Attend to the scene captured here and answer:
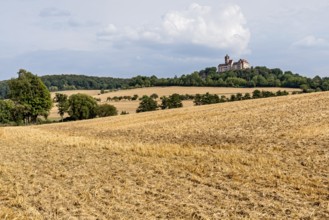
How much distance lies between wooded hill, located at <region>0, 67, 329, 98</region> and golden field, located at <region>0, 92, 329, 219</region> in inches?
2713

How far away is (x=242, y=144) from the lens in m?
22.5

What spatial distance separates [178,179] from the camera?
14055 mm

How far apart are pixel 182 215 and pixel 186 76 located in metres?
127

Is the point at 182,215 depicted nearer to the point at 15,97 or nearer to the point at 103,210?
the point at 103,210

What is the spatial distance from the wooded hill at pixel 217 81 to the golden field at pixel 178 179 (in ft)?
226

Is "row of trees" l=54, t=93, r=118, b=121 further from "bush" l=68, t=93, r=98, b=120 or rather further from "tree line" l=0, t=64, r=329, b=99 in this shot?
"tree line" l=0, t=64, r=329, b=99

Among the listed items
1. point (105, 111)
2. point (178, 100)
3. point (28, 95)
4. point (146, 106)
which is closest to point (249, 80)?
point (178, 100)

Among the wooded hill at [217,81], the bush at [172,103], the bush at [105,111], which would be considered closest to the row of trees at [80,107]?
the bush at [105,111]

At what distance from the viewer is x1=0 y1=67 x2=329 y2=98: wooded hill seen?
110 metres

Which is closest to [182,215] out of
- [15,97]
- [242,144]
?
[242,144]

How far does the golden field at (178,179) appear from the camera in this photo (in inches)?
398

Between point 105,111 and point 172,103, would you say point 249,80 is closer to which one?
point 172,103

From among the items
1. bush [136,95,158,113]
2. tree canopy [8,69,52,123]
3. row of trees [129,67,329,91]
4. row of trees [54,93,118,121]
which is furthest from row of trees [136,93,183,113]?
row of trees [129,67,329,91]

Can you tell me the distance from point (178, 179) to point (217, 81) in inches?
4476
